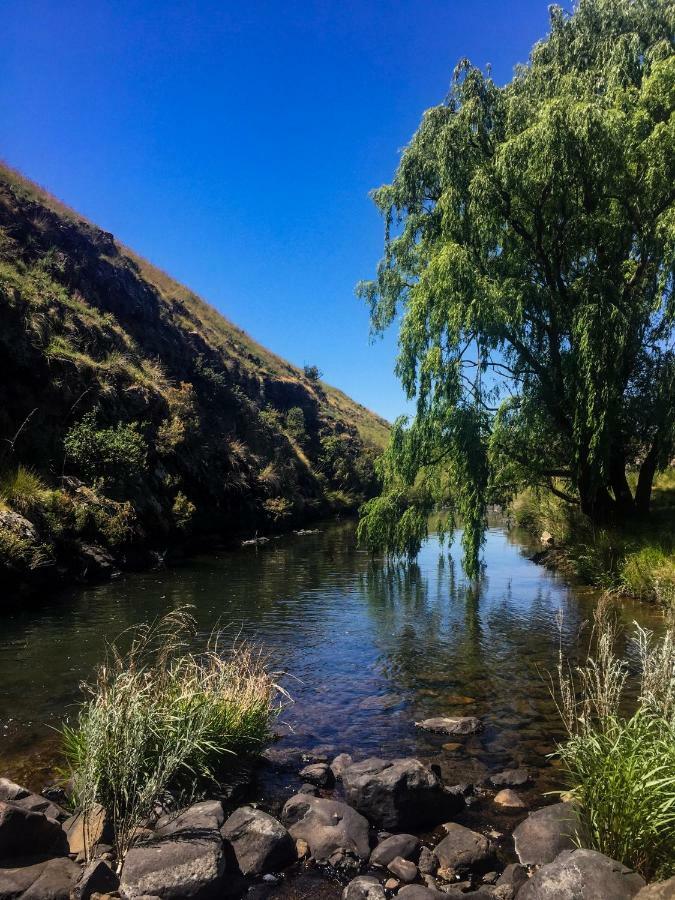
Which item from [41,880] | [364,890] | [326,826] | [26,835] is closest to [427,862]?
[364,890]

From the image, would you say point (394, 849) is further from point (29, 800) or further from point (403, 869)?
point (29, 800)

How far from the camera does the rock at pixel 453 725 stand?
824cm

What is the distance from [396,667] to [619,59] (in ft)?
56.5

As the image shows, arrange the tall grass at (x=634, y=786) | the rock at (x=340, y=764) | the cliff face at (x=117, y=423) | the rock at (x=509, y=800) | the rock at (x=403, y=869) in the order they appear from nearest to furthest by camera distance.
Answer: the tall grass at (x=634, y=786) < the rock at (x=403, y=869) < the rock at (x=509, y=800) < the rock at (x=340, y=764) < the cliff face at (x=117, y=423)

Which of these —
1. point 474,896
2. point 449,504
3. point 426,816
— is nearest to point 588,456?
point 449,504

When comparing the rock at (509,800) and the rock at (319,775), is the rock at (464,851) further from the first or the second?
the rock at (319,775)

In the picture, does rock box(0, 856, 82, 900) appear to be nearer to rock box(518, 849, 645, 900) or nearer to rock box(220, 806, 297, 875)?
rock box(220, 806, 297, 875)

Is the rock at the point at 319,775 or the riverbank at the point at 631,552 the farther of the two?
the riverbank at the point at 631,552

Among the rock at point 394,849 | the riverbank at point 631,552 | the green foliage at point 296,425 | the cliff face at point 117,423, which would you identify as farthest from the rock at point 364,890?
the green foliage at point 296,425

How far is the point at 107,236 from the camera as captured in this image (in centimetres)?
5144

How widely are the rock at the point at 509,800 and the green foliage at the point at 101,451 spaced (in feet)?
72.5

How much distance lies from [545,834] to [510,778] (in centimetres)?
152

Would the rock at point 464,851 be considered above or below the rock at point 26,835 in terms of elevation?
below

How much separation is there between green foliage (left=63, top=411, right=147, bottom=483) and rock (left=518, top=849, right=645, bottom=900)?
23493 millimetres
